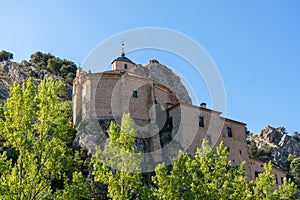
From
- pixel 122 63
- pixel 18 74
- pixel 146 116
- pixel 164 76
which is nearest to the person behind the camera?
pixel 146 116

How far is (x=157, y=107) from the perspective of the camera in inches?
1875

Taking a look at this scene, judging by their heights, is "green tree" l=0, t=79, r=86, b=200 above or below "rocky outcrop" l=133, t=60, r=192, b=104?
below

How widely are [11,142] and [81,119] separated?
72.6 feet

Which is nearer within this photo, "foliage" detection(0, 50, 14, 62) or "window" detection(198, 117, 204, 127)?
"window" detection(198, 117, 204, 127)

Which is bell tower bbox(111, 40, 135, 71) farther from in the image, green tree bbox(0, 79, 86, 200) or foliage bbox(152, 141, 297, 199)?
green tree bbox(0, 79, 86, 200)

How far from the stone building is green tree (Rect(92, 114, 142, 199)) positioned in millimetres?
14973

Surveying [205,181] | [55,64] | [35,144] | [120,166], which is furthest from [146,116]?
[55,64]

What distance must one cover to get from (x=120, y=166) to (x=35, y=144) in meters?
5.91

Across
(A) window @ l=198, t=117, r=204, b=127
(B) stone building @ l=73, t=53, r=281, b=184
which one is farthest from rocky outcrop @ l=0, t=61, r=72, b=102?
Result: (A) window @ l=198, t=117, r=204, b=127

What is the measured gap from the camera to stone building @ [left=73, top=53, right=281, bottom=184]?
44094 millimetres

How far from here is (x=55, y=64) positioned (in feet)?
303

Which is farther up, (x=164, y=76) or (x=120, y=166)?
(x=164, y=76)

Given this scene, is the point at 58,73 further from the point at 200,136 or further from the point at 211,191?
the point at 211,191

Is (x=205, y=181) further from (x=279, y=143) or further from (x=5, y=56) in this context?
(x=5, y=56)
